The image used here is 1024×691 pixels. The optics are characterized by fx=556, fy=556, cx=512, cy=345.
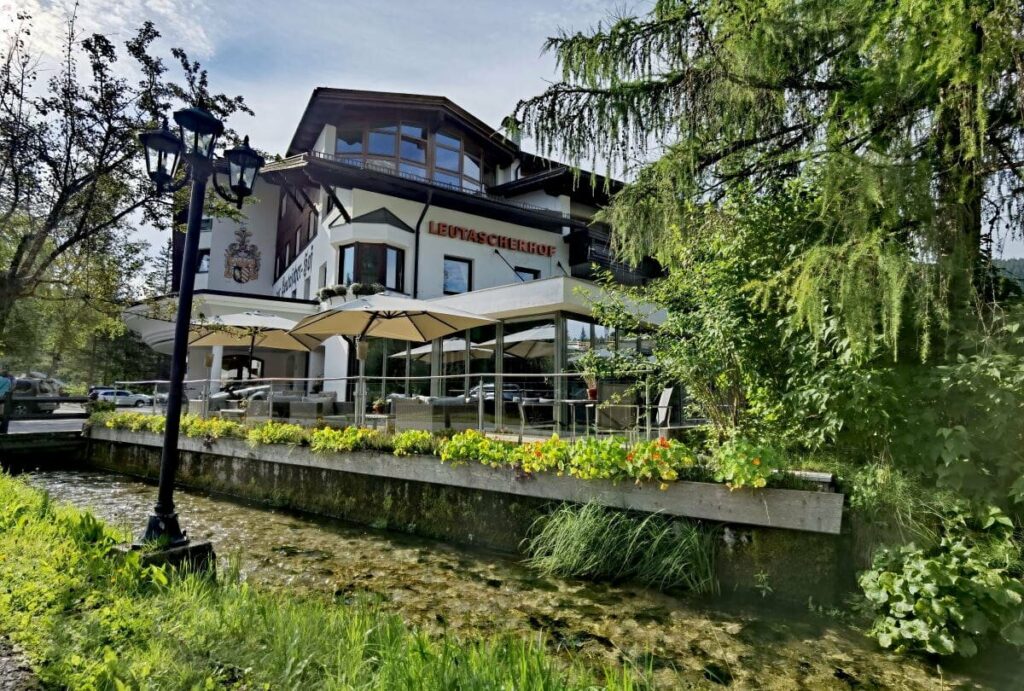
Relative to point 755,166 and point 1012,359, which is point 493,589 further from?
point 755,166

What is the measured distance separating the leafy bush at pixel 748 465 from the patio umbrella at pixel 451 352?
31.1 ft

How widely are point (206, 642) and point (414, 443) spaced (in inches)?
179

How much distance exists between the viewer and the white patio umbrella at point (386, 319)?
9836 mm

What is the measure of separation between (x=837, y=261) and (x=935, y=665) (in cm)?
287

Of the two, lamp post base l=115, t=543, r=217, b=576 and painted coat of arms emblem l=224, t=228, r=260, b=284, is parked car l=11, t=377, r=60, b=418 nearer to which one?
painted coat of arms emblem l=224, t=228, r=260, b=284

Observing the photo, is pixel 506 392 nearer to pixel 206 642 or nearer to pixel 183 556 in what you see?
pixel 183 556

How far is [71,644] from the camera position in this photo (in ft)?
9.53

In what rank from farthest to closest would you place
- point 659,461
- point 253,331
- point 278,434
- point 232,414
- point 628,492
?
point 253,331
point 232,414
point 278,434
point 628,492
point 659,461

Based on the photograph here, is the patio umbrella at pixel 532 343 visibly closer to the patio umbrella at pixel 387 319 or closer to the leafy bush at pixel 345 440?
the patio umbrella at pixel 387 319

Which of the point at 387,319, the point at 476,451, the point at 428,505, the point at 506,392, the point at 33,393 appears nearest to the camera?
the point at 476,451

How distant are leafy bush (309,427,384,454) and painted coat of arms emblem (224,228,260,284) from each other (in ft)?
74.4

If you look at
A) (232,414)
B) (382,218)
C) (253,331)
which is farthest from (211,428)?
(382,218)

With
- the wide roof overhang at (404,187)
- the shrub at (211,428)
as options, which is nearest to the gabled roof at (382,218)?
the wide roof overhang at (404,187)

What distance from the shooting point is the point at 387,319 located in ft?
34.3
